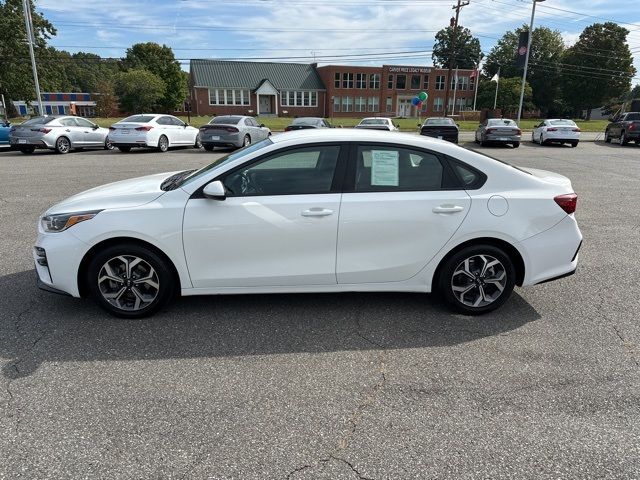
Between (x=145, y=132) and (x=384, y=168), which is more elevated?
(x=384, y=168)

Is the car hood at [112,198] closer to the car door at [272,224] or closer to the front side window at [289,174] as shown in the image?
the car door at [272,224]

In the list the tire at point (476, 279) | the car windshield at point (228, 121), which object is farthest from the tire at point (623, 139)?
the tire at point (476, 279)

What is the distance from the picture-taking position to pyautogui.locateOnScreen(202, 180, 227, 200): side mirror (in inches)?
147

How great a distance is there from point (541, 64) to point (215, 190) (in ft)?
324

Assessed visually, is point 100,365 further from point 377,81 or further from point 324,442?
point 377,81

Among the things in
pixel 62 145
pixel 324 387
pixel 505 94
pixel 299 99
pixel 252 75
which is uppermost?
pixel 252 75

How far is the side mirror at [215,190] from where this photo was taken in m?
3.74

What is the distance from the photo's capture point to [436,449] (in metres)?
2.59

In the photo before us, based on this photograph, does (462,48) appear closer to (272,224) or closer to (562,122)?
(562,122)

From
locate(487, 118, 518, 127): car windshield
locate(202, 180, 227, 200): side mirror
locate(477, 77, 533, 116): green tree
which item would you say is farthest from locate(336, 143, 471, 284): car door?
locate(477, 77, 533, 116): green tree

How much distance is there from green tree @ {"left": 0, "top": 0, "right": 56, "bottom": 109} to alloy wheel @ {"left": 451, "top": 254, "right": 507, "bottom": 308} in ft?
173

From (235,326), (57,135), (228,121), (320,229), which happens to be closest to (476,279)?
(320,229)

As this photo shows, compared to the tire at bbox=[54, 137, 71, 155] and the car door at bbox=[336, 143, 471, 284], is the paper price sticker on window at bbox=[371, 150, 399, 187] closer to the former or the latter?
the car door at bbox=[336, 143, 471, 284]

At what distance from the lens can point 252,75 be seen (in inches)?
2813
